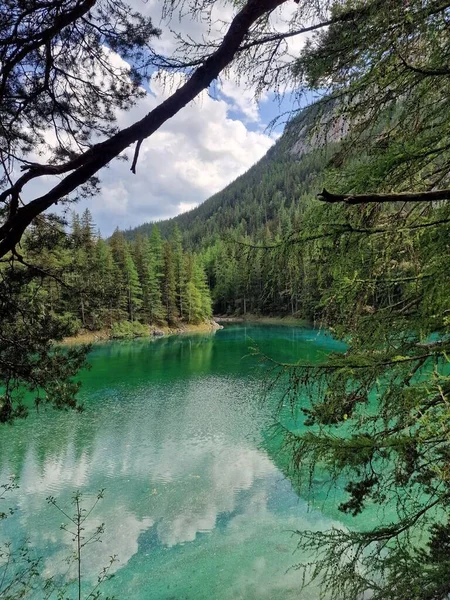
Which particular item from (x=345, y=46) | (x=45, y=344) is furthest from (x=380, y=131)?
(x=45, y=344)

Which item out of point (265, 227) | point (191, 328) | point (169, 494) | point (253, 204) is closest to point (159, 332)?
point (191, 328)

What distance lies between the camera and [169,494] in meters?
8.48

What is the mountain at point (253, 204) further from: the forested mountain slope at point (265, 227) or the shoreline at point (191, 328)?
the shoreline at point (191, 328)

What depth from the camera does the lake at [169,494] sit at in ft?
20.3

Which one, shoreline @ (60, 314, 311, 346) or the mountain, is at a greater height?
the mountain

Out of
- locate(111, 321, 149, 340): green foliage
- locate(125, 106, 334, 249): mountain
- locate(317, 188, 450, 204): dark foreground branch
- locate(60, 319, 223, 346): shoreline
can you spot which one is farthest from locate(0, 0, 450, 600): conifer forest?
locate(125, 106, 334, 249): mountain

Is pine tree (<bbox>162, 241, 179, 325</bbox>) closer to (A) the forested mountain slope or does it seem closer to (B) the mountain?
(A) the forested mountain slope

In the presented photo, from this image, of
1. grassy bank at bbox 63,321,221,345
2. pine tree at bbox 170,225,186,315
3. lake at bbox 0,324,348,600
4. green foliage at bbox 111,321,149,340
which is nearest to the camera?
lake at bbox 0,324,348,600

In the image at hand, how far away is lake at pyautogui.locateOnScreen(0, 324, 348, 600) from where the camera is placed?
6184mm

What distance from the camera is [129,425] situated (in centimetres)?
1298

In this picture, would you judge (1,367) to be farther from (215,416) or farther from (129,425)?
(215,416)

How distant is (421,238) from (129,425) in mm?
12288

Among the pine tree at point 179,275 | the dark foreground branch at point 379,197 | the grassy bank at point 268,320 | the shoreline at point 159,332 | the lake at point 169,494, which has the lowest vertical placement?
the lake at point 169,494

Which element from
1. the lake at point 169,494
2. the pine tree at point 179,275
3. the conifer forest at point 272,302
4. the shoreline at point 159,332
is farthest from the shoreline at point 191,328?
the conifer forest at point 272,302
